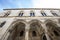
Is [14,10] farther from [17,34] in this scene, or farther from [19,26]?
[17,34]

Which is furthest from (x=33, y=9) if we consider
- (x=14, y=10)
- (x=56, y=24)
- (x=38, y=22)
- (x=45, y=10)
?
(x=56, y=24)

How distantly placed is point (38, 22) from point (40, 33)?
1733mm

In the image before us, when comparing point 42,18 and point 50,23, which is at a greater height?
point 42,18

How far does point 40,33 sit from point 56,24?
2741 millimetres

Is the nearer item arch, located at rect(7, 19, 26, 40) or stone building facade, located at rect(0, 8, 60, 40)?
stone building facade, located at rect(0, 8, 60, 40)

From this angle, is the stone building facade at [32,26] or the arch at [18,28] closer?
the stone building facade at [32,26]

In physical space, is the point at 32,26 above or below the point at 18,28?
above

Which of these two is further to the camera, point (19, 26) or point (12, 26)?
point (19, 26)

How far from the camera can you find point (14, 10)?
16531mm

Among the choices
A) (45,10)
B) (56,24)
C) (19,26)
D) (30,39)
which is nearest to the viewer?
(30,39)

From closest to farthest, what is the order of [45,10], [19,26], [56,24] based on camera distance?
[56,24] → [19,26] → [45,10]

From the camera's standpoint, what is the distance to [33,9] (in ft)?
54.7

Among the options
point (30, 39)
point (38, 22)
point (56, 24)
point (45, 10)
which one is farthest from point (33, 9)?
point (30, 39)

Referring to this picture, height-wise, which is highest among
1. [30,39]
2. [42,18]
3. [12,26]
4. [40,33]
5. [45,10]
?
[45,10]
